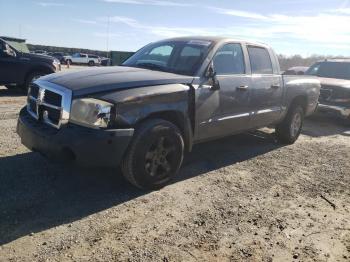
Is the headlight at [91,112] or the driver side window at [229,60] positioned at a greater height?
the driver side window at [229,60]

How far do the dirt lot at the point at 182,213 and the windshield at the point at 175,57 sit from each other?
1433 mm

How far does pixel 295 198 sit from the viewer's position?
16.1 ft

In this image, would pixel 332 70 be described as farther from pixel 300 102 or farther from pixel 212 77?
pixel 212 77

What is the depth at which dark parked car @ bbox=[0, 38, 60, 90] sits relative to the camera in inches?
461

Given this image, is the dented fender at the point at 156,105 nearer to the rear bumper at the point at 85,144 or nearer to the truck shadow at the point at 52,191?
the rear bumper at the point at 85,144

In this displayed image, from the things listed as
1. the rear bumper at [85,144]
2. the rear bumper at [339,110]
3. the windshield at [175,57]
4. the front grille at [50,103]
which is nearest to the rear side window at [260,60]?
the windshield at [175,57]

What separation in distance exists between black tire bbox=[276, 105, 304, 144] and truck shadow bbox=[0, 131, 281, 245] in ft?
6.05

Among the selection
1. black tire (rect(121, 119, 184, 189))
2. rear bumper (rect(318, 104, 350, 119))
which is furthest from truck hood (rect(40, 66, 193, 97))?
rear bumper (rect(318, 104, 350, 119))

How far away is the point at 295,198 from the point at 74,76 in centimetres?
307

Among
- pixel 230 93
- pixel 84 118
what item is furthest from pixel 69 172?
pixel 230 93

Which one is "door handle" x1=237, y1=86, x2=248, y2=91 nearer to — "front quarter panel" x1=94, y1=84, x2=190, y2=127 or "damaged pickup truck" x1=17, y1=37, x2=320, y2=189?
"damaged pickup truck" x1=17, y1=37, x2=320, y2=189

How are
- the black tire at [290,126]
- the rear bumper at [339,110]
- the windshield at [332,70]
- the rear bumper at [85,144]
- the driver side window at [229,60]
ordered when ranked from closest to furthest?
1. the rear bumper at [85,144]
2. the driver side window at [229,60]
3. the black tire at [290,126]
4. the rear bumper at [339,110]
5. the windshield at [332,70]

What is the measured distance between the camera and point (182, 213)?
416cm

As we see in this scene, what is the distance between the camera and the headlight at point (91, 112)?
4012mm
